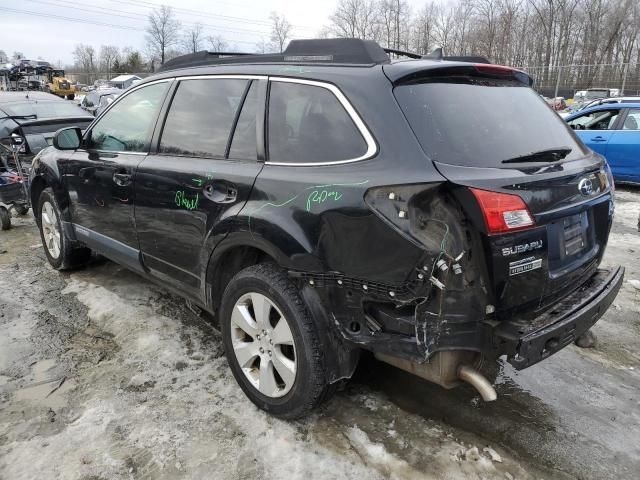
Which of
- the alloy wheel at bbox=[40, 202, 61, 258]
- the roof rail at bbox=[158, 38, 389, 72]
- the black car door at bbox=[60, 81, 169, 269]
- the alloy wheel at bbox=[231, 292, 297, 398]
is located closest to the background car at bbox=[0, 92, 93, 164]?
the alloy wheel at bbox=[40, 202, 61, 258]

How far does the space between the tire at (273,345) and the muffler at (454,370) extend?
1.32 feet

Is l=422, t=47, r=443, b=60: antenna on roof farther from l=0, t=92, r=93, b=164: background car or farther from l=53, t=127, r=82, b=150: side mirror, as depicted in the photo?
l=0, t=92, r=93, b=164: background car

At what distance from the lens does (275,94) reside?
2.79 metres

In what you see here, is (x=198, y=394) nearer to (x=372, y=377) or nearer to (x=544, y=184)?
(x=372, y=377)

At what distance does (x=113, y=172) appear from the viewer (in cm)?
379

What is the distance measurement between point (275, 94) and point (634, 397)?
2770 mm

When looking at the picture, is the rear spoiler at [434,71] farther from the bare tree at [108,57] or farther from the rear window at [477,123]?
the bare tree at [108,57]

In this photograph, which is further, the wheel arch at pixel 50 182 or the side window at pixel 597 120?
the side window at pixel 597 120

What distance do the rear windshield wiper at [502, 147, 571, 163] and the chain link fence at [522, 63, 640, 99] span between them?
2547 cm

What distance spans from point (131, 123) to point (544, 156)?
2.93 meters

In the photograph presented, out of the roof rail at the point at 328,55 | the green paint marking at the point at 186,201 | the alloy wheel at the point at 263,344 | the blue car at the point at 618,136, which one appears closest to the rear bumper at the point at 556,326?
the alloy wheel at the point at 263,344

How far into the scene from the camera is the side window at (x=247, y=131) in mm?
2852

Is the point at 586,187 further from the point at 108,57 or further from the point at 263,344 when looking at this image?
the point at 108,57

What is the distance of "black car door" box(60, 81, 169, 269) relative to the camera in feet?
12.0
